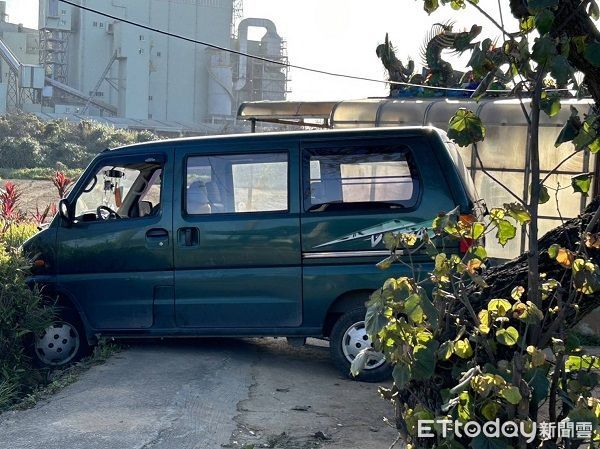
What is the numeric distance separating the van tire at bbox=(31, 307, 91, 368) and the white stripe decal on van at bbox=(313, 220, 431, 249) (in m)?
2.48

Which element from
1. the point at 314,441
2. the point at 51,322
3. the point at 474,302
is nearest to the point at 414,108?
the point at 51,322

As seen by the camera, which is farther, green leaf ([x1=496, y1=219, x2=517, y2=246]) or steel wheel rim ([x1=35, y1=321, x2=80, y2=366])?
steel wheel rim ([x1=35, y1=321, x2=80, y2=366])

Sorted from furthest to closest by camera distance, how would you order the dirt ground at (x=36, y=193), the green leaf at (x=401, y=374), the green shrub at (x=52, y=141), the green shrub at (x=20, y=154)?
the green shrub at (x=52, y=141) < the green shrub at (x=20, y=154) < the dirt ground at (x=36, y=193) < the green leaf at (x=401, y=374)

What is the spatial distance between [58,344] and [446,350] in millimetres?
5626

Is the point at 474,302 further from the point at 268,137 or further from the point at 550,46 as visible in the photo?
the point at 268,137

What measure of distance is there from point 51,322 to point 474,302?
511cm

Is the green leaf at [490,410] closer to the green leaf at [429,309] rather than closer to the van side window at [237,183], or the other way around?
the green leaf at [429,309]

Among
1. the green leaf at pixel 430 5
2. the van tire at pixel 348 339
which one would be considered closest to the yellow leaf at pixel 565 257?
the green leaf at pixel 430 5

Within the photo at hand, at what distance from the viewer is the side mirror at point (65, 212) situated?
8.91 m

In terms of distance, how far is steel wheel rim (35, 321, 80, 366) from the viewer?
896 centimetres

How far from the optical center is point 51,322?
877 cm

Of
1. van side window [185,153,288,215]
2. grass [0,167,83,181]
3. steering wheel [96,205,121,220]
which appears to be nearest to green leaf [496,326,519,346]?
van side window [185,153,288,215]

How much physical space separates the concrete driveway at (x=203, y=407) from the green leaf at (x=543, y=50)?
3301mm

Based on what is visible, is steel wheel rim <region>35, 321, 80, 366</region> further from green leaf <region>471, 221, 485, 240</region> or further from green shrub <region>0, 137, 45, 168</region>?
green shrub <region>0, 137, 45, 168</region>
